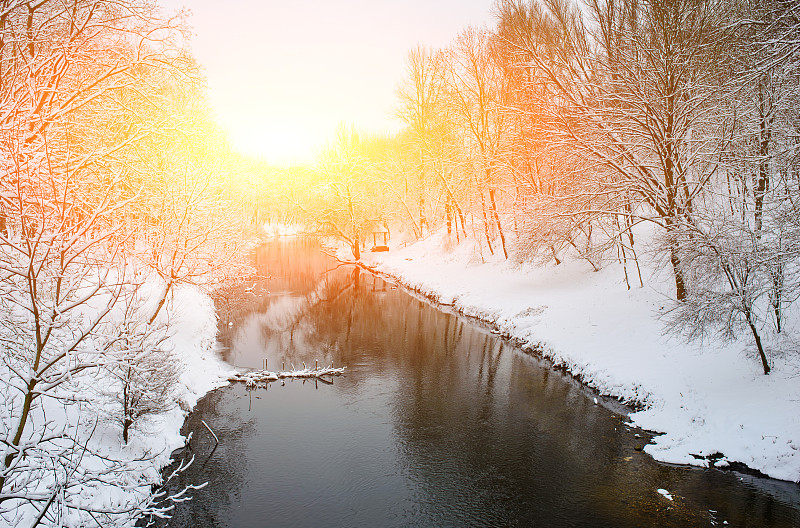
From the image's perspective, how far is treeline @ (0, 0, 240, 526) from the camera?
18.9 feet

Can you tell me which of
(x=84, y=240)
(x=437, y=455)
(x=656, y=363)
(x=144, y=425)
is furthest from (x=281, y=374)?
(x=656, y=363)

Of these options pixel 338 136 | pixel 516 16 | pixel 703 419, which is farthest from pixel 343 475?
pixel 338 136

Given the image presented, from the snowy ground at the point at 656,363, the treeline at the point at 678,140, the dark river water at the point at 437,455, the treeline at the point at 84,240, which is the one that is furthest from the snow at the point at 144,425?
the treeline at the point at 678,140

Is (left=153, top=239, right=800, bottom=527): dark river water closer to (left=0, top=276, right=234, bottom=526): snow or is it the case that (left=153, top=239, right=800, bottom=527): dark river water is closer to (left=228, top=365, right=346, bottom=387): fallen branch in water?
(left=228, top=365, right=346, bottom=387): fallen branch in water

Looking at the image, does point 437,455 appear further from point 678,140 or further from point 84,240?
point 678,140

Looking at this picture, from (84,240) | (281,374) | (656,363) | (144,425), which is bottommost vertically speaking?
(281,374)

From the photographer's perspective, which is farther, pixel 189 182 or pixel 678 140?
pixel 189 182

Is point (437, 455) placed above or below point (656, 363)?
below

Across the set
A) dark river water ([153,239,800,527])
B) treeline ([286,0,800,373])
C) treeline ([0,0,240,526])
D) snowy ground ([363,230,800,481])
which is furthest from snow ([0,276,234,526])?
treeline ([286,0,800,373])

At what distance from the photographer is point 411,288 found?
37188mm

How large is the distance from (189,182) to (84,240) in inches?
519

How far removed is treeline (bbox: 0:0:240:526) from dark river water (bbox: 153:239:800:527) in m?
2.35

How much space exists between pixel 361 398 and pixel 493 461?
5885 mm

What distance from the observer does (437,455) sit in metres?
12.7
